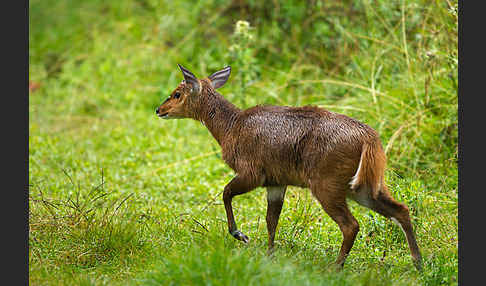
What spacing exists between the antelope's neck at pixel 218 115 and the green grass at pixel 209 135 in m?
0.81

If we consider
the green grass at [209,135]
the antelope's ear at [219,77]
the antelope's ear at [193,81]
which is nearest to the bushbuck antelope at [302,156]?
the antelope's ear at [193,81]

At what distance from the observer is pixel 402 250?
5695 mm

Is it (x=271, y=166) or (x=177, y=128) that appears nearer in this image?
(x=271, y=166)

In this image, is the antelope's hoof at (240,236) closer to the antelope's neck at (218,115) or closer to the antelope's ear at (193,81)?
the antelope's neck at (218,115)

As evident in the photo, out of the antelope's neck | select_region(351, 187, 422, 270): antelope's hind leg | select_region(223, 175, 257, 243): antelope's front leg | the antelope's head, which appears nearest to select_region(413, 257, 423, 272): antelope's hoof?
select_region(351, 187, 422, 270): antelope's hind leg

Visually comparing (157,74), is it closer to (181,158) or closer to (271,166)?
(181,158)

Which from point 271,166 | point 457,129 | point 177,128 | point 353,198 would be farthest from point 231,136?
point 177,128

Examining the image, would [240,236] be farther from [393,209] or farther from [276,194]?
[393,209]

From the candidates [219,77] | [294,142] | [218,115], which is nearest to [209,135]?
[219,77]

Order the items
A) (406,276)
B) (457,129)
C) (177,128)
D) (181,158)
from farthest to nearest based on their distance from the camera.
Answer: (177,128), (181,158), (457,129), (406,276)

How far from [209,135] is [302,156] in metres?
4.38

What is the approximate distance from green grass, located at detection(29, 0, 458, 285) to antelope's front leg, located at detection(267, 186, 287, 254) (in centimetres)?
10

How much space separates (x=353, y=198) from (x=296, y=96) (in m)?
4.24

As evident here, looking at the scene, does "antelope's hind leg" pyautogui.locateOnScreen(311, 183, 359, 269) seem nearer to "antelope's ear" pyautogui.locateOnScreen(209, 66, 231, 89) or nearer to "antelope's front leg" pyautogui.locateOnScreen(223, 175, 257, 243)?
"antelope's front leg" pyautogui.locateOnScreen(223, 175, 257, 243)
